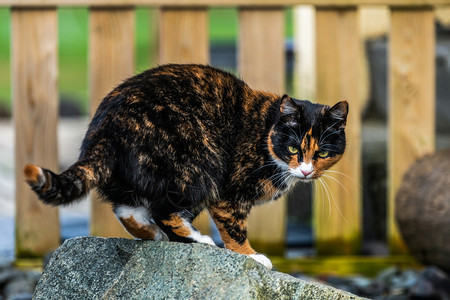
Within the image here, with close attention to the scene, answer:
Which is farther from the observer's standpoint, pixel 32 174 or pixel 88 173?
pixel 88 173

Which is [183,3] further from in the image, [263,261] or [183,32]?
[263,261]

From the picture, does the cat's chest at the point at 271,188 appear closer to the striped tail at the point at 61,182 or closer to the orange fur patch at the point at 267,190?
the orange fur patch at the point at 267,190

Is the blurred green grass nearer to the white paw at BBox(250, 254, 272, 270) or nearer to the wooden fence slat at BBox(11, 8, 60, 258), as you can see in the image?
the wooden fence slat at BBox(11, 8, 60, 258)

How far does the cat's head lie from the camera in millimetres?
2914

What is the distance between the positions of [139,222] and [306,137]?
806 millimetres

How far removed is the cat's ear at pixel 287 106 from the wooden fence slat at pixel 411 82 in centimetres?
234

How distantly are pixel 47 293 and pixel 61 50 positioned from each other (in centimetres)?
1354

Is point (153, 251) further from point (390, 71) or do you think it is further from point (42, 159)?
point (390, 71)

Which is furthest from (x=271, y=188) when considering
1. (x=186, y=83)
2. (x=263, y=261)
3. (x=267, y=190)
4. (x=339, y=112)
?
(x=186, y=83)

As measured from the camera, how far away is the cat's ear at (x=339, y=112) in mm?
2898

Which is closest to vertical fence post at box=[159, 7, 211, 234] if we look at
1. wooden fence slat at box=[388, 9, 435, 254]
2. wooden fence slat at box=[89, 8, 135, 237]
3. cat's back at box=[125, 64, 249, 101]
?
wooden fence slat at box=[89, 8, 135, 237]

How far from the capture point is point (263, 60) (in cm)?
497

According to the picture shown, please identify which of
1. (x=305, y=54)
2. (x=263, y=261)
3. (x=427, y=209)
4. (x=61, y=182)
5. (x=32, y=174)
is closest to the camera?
Answer: (x=32, y=174)

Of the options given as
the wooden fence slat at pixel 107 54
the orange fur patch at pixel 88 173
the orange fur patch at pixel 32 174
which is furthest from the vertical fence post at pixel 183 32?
the orange fur patch at pixel 32 174
